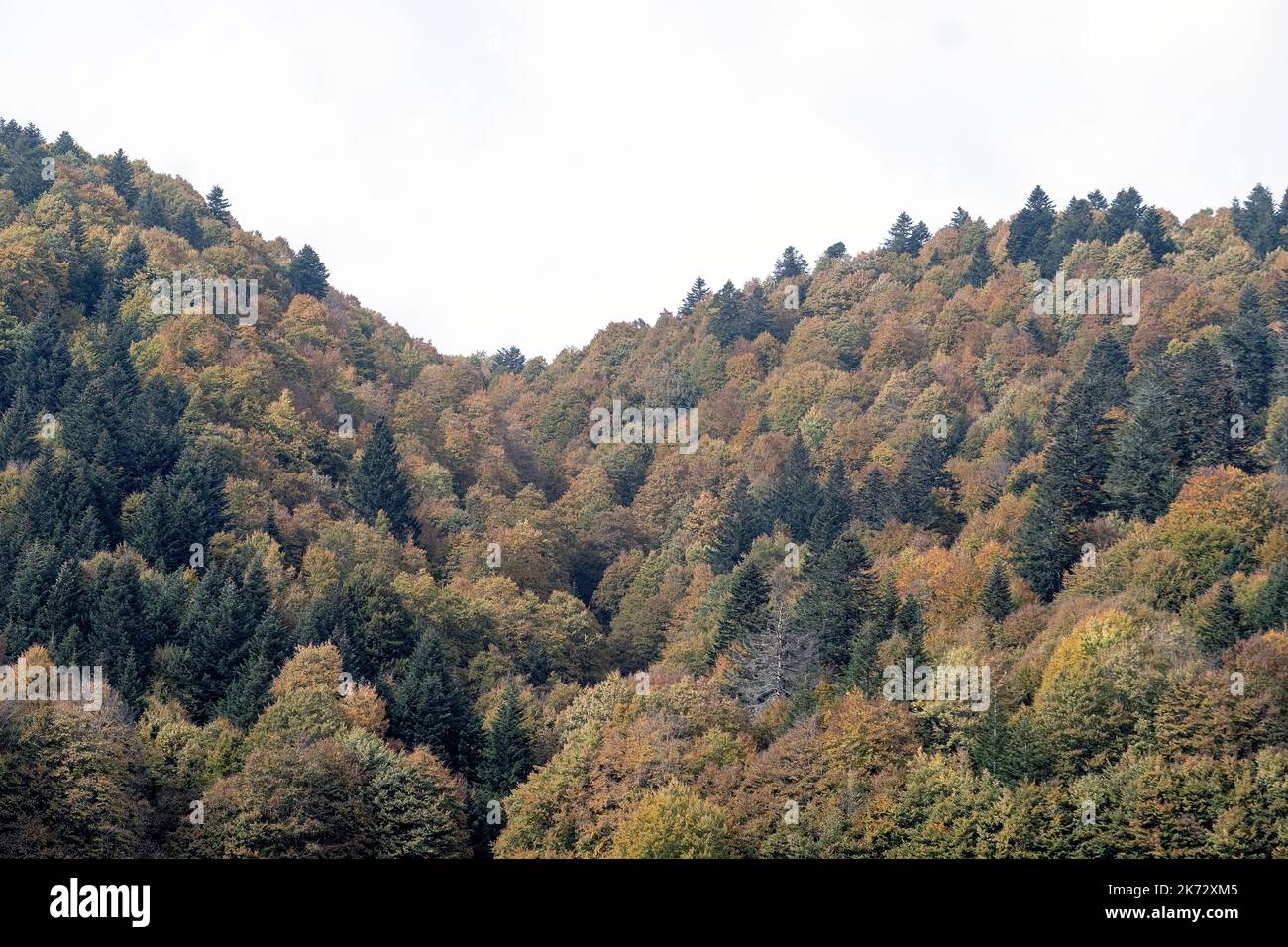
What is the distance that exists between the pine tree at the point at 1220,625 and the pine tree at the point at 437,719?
3170cm

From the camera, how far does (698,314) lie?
579ft

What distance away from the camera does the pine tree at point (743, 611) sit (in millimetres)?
87938

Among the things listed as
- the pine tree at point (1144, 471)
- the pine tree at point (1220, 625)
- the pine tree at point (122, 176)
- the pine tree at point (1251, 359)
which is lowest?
the pine tree at point (1220, 625)

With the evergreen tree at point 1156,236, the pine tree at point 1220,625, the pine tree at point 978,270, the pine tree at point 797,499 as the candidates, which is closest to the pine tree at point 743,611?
the pine tree at point 797,499

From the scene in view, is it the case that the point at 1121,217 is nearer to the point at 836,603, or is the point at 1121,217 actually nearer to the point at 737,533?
the point at 737,533

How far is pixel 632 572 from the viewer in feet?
395

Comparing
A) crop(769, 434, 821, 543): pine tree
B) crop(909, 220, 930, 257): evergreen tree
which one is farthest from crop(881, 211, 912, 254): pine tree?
crop(769, 434, 821, 543): pine tree

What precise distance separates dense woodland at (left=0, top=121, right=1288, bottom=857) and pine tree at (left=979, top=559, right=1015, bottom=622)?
181 millimetres

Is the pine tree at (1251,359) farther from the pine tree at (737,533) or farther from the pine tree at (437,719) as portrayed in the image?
the pine tree at (437,719)

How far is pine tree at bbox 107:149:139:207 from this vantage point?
502ft

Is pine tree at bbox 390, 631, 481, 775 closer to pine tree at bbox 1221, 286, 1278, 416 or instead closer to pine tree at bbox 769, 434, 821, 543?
pine tree at bbox 769, 434, 821, 543
